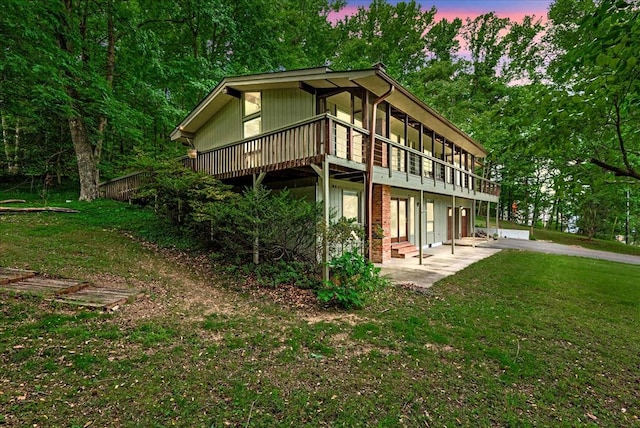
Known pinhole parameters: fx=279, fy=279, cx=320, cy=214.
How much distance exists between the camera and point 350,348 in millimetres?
4129

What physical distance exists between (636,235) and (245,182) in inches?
1715

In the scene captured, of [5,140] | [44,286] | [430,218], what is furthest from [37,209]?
[430,218]

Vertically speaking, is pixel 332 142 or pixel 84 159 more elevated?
pixel 84 159

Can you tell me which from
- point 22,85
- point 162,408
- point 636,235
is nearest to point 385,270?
point 162,408

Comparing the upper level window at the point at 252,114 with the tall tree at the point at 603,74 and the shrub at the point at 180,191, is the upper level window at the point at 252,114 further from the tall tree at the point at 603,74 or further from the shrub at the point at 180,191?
the tall tree at the point at 603,74

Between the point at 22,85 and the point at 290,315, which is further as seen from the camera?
the point at 22,85

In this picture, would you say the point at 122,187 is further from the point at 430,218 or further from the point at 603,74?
the point at 603,74

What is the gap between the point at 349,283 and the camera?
616 centimetres

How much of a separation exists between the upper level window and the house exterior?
0.12ft

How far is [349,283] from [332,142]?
3376 mm

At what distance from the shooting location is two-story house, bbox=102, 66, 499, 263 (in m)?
7.43

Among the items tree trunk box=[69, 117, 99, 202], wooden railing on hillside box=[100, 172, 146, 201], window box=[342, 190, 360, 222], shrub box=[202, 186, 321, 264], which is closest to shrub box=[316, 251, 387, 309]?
shrub box=[202, 186, 321, 264]

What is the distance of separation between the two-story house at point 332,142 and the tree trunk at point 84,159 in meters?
3.91

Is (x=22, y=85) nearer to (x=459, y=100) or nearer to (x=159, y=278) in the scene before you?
(x=159, y=278)
